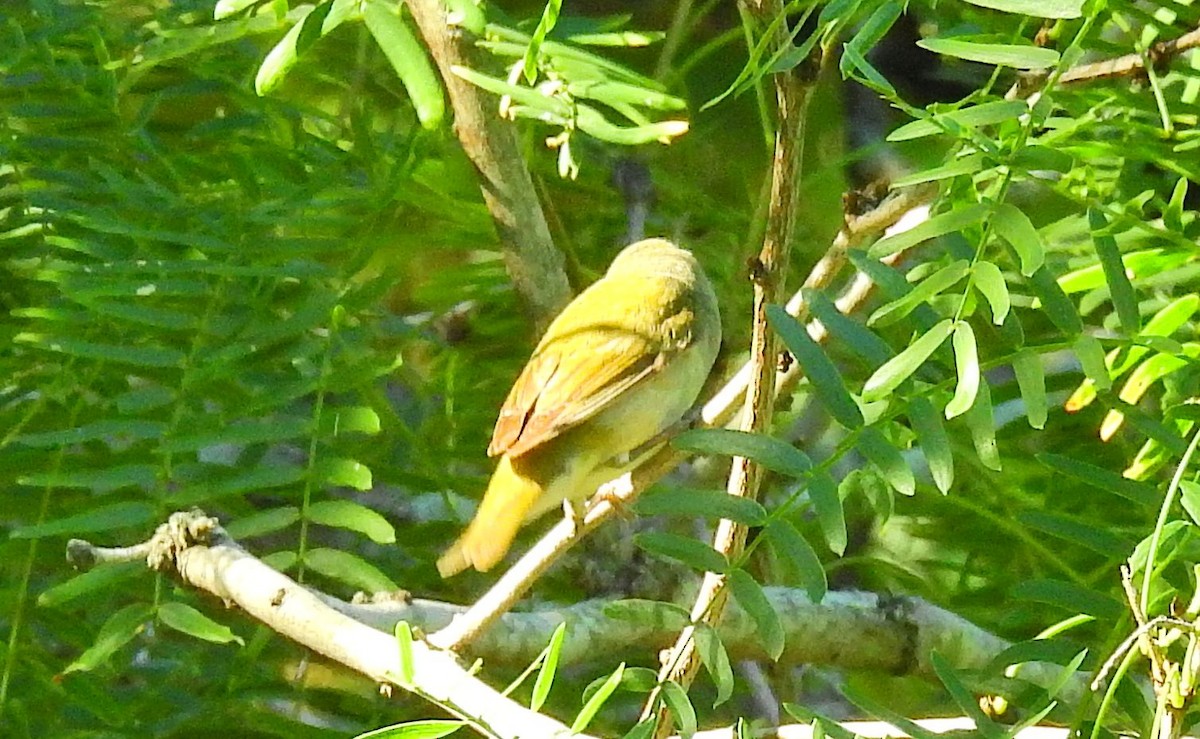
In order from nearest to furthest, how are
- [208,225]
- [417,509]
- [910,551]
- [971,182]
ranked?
[971,182] → [208,225] → [417,509] → [910,551]

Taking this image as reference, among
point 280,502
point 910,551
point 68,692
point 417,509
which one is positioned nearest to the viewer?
point 68,692

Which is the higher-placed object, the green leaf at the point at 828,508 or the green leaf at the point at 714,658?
the green leaf at the point at 828,508

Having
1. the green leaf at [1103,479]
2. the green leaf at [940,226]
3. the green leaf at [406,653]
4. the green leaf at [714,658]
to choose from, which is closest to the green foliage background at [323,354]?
the green leaf at [1103,479]

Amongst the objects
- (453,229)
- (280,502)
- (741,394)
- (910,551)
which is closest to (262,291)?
(280,502)

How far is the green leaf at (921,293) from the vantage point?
764mm

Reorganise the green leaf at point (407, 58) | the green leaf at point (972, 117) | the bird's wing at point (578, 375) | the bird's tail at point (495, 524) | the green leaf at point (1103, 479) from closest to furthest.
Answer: the green leaf at point (972, 117) → the green leaf at point (1103, 479) → the green leaf at point (407, 58) → the bird's tail at point (495, 524) → the bird's wing at point (578, 375)

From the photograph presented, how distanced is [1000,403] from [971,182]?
501 mm

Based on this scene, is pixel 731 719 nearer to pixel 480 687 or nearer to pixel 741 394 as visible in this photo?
pixel 741 394

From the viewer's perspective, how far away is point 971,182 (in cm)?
98

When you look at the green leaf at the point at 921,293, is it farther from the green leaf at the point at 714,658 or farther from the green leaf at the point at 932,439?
the green leaf at the point at 714,658

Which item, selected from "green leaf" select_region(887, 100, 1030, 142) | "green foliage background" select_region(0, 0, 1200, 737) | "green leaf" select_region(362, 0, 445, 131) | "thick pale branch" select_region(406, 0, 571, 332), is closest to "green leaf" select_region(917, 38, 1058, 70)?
"green leaf" select_region(887, 100, 1030, 142)

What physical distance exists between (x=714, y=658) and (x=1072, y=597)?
0.79 feet

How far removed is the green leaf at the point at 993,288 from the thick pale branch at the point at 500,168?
21.8 inches

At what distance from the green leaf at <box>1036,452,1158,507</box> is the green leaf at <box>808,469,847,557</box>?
7.0 inches
